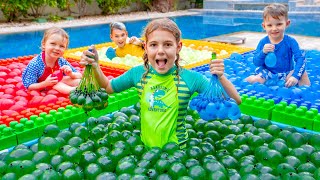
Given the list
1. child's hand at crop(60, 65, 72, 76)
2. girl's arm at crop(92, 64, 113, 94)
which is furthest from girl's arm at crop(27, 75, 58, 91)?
girl's arm at crop(92, 64, 113, 94)

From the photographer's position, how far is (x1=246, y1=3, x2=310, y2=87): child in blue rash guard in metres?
4.13

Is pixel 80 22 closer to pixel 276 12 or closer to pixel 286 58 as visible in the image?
pixel 286 58

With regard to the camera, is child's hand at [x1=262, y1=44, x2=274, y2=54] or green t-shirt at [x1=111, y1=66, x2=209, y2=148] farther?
child's hand at [x1=262, y1=44, x2=274, y2=54]

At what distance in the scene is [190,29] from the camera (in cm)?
1190

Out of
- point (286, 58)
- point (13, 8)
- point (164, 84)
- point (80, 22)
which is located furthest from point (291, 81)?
point (13, 8)

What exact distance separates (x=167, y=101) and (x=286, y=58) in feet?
7.21

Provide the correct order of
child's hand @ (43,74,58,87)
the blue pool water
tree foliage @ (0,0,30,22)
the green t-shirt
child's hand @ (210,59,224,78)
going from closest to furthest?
child's hand @ (210,59,224,78), the green t-shirt, child's hand @ (43,74,58,87), the blue pool water, tree foliage @ (0,0,30,22)

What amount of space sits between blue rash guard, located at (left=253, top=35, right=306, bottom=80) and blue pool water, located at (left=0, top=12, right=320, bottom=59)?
4660 millimetres

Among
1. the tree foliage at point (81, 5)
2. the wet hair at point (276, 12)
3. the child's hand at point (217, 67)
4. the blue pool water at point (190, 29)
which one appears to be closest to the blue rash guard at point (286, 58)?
the wet hair at point (276, 12)

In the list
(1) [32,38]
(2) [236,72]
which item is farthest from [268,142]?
(1) [32,38]

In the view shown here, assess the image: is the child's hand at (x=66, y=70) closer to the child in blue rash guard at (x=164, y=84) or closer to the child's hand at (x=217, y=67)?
the child in blue rash guard at (x=164, y=84)

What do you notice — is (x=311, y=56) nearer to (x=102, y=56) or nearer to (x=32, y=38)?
(x=102, y=56)

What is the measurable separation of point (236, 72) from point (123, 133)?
8.52 ft

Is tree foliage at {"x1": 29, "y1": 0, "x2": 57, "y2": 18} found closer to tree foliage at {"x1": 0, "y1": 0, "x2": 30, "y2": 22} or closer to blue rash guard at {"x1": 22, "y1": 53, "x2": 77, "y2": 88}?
tree foliage at {"x1": 0, "y1": 0, "x2": 30, "y2": 22}
